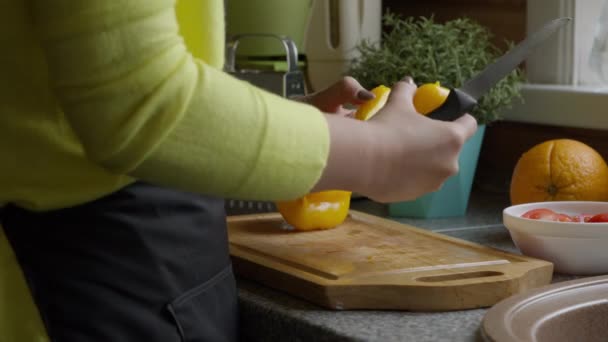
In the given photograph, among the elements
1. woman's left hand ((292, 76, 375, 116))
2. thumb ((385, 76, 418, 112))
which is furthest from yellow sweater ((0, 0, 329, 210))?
woman's left hand ((292, 76, 375, 116))

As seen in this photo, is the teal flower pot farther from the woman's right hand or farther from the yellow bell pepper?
the woman's right hand

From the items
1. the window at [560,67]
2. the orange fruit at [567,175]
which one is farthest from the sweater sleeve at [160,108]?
the window at [560,67]

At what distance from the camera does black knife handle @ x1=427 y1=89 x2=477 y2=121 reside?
93 centimetres

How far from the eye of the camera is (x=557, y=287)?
92 centimetres

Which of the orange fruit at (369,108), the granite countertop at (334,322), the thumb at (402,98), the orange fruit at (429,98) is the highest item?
the thumb at (402,98)

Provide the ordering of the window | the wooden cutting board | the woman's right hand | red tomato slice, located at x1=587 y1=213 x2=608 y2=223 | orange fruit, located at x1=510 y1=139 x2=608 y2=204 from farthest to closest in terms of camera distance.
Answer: the window
orange fruit, located at x1=510 y1=139 x2=608 y2=204
red tomato slice, located at x1=587 y1=213 x2=608 y2=223
the wooden cutting board
the woman's right hand

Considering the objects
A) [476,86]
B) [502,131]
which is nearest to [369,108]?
[476,86]

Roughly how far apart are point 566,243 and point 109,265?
463 mm

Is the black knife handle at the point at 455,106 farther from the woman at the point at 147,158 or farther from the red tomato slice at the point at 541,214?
the red tomato slice at the point at 541,214

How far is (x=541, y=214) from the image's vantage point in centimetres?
107

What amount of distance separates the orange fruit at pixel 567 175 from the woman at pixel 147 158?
0.41 m

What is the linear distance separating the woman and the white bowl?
21cm

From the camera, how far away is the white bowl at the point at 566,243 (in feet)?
3.22

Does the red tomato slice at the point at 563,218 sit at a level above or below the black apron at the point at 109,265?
below
